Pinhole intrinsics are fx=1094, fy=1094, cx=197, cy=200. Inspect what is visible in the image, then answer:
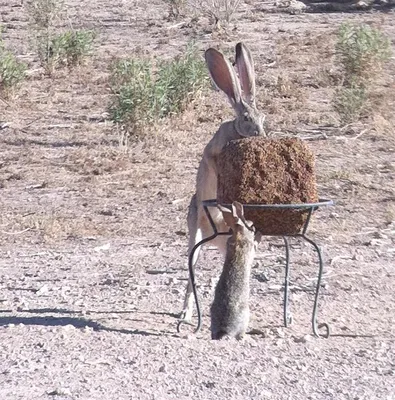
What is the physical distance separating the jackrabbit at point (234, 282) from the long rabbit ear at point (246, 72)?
4.81ft

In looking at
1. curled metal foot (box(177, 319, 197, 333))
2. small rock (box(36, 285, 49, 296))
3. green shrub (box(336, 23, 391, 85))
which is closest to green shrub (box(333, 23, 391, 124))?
green shrub (box(336, 23, 391, 85))

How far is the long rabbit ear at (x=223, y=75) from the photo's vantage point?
23.0 ft

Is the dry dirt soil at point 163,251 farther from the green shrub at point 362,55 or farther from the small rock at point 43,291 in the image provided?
the green shrub at point 362,55

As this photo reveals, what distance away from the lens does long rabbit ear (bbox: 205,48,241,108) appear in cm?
702

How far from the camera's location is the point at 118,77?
14117 mm

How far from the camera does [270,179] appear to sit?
19.2ft

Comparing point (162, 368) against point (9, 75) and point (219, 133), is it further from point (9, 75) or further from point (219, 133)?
point (9, 75)

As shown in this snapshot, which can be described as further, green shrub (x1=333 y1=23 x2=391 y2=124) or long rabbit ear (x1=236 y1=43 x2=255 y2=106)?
green shrub (x1=333 y1=23 x2=391 y2=124)

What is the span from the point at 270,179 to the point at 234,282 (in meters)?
0.60

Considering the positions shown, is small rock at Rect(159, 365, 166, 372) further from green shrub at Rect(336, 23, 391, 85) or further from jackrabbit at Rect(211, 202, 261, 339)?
green shrub at Rect(336, 23, 391, 85)

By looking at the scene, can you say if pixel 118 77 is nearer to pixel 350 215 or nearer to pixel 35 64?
pixel 35 64

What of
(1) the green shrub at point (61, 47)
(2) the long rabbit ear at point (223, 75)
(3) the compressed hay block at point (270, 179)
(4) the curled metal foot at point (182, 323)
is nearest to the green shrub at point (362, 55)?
(1) the green shrub at point (61, 47)

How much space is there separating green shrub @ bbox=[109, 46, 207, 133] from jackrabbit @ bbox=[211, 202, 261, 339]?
6.89 meters

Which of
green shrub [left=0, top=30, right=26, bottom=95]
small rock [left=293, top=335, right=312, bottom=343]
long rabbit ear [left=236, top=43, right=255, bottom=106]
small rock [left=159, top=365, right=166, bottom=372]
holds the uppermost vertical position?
long rabbit ear [left=236, top=43, right=255, bottom=106]
